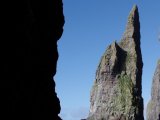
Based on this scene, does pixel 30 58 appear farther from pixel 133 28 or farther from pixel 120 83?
pixel 133 28

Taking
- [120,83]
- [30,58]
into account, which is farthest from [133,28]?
[30,58]

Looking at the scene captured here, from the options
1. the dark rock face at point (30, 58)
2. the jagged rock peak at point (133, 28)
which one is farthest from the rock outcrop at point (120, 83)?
the dark rock face at point (30, 58)

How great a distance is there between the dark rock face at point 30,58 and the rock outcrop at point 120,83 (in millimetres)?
82807

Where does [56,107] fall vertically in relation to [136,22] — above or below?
below

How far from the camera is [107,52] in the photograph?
385 ft

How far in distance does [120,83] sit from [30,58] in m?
92.2

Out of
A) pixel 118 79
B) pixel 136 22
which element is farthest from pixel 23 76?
pixel 136 22

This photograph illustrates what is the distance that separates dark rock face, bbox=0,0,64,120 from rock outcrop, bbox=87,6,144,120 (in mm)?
82807

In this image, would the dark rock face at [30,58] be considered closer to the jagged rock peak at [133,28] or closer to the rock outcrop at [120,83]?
the rock outcrop at [120,83]

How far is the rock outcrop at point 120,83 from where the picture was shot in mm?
108312

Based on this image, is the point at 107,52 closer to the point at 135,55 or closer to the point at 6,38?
the point at 135,55

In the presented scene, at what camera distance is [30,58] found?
20.4 meters

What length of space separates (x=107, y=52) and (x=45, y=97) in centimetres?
9404

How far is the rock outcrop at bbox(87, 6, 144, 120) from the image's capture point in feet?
355
